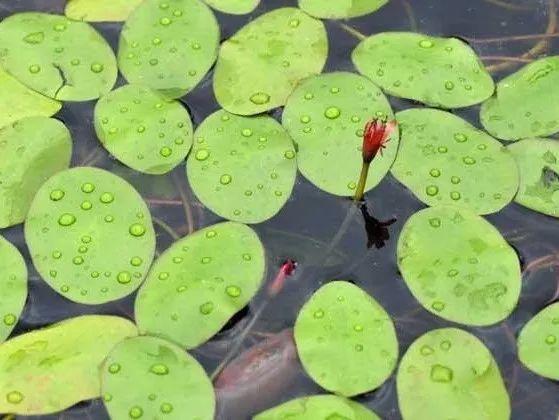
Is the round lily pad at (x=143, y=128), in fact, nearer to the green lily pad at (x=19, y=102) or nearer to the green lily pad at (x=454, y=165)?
the green lily pad at (x=19, y=102)

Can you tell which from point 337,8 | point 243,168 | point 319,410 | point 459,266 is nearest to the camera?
point 319,410

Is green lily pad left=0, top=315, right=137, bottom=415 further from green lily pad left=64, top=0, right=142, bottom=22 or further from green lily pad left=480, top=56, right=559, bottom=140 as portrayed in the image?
green lily pad left=480, top=56, right=559, bottom=140

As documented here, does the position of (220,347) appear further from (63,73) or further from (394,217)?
(63,73)

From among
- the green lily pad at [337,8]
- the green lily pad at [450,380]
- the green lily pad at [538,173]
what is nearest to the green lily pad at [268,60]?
the green lily pad at [337,8]

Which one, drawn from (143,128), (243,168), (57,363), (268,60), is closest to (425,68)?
(268,60)

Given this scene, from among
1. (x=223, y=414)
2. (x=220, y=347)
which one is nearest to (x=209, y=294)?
(x=220, y=347)

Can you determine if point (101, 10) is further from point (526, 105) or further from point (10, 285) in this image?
point (526, 105)

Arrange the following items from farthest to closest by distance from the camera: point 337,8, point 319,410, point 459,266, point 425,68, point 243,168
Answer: point 337,8 → point 425,68 → point 243,168 → point 459,266 → point 319,410
